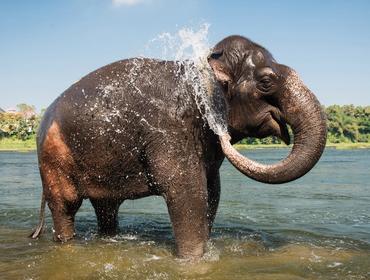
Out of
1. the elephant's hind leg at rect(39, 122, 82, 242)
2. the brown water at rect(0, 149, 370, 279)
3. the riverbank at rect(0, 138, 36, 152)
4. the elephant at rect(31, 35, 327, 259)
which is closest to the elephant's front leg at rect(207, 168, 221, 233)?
the elephant at rect(31, 35, 327, 259)

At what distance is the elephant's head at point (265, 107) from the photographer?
195 inches

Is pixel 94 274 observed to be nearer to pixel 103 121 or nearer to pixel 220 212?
pixel 103 121

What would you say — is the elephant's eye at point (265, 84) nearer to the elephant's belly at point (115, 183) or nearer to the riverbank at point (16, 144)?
the elephant's belly at point (115, 183)

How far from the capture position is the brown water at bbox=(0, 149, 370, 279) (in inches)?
218

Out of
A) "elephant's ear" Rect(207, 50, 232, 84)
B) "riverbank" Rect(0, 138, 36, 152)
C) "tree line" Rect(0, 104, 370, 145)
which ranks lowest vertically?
"riverbank" Rect(0, 138, 36, 152)

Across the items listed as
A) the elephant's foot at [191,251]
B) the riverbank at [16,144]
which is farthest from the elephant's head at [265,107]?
the riverbank at [16,144]

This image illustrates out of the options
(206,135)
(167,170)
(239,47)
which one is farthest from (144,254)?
(239,47)

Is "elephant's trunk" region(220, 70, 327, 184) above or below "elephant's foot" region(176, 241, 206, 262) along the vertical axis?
above

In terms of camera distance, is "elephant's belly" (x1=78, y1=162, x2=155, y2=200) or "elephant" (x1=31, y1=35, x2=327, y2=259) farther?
"elephant's belly" (x1=78, y1=162, x2=155, y2=200)

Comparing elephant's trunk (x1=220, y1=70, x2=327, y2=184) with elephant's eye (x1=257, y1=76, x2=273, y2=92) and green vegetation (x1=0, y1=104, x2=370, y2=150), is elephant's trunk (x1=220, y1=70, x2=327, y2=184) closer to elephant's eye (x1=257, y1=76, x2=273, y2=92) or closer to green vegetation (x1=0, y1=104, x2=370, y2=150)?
elephant's eye (x1=257, y1=76, x2=273, y2=92)

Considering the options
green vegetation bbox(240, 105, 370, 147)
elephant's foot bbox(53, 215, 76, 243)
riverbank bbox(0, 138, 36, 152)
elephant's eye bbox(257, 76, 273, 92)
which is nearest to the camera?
elephant's eye bbox(257, 76, 273, 92)

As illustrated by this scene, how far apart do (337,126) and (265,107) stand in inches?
3793

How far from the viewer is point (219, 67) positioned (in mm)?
5512

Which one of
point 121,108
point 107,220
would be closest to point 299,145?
point 121,108
